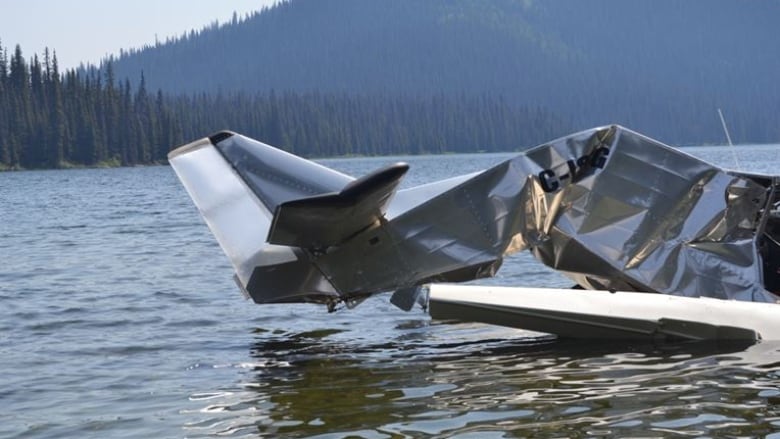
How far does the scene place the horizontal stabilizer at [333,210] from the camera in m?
8.40

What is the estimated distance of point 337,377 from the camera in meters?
10.8

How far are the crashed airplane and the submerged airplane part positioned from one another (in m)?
0.01

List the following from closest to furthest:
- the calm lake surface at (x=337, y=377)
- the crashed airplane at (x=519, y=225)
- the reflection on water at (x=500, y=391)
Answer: the reflection on water at (x=500, y=391) → the calm lake surface at (x=337, y=377) → the crashed airplane at (x=519, y=225)

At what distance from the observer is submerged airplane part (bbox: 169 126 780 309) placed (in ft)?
34.6

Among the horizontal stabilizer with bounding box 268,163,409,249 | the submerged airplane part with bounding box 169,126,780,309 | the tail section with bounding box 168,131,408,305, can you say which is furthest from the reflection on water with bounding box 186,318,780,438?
the horizontal stabilizer with bounding box 268,163,409,249

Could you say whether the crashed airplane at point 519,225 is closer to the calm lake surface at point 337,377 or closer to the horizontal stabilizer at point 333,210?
the horizontal stabilizer at point 333,210

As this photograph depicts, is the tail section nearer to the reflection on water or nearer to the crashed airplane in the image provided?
the crashed airplane

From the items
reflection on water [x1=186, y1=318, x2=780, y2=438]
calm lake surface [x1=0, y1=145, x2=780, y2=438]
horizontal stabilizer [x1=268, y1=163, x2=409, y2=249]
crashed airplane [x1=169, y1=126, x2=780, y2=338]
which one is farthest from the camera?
crashed airplane [x1=169, y1=126, x2=780, y2=338]

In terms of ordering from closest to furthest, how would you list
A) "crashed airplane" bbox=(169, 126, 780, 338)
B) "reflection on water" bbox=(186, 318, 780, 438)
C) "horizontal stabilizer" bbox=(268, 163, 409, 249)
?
1. "horizontal stabilizer" bbox=(268, 163, 409, 249)
2. "reflection on water" bbox=(186, 318, 780, 438)
3. "crashed airplane" bbox=(169, 126, 780, 338)

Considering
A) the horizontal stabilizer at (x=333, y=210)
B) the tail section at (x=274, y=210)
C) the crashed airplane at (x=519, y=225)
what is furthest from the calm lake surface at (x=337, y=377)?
the horizontal stabilizer at (x=333, y=210)

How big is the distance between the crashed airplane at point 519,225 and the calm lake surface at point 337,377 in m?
0.70

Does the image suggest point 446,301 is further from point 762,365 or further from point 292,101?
point 292,101

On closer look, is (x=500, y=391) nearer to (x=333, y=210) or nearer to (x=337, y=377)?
(x=337, y=377)

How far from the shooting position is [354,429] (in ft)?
28.9
